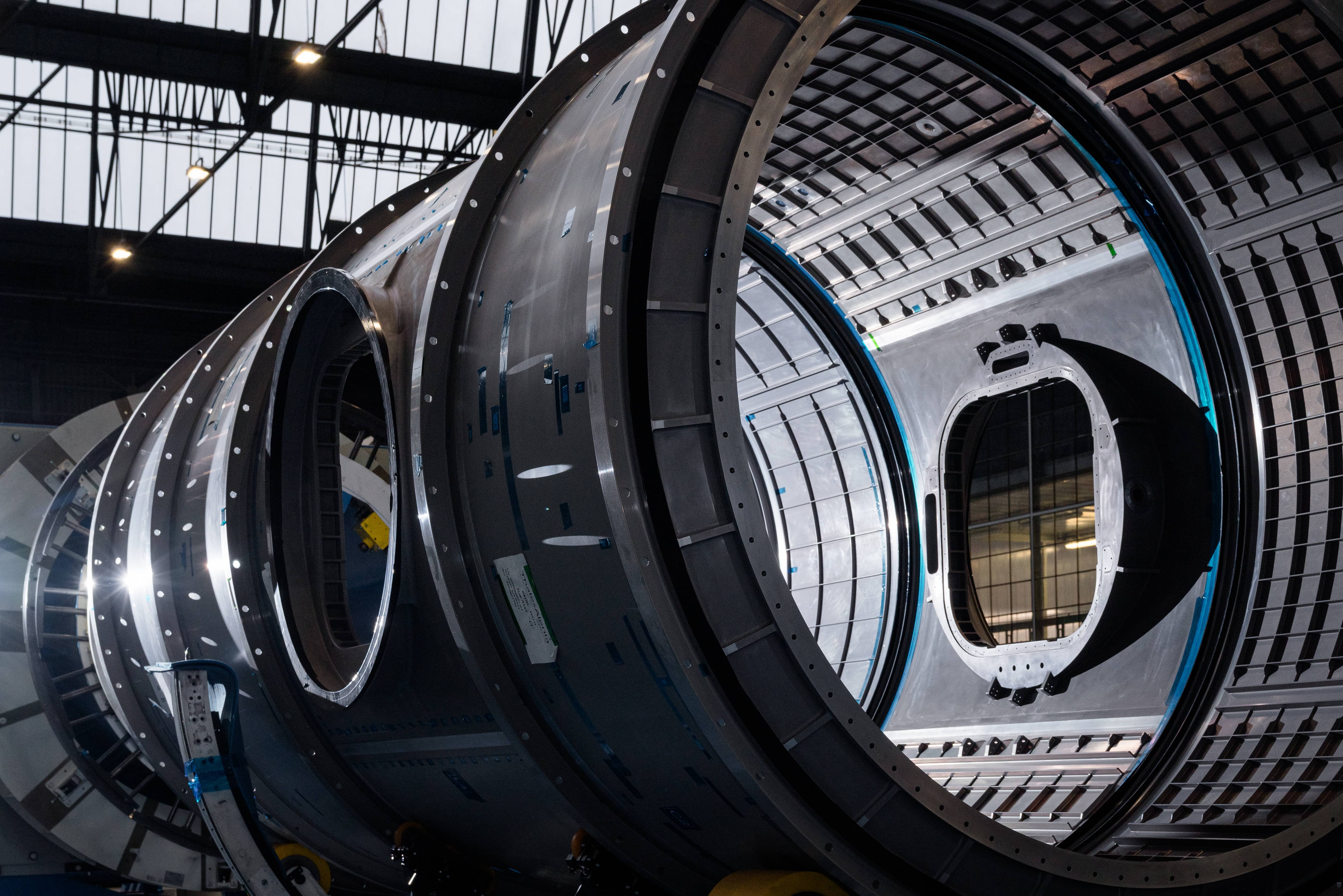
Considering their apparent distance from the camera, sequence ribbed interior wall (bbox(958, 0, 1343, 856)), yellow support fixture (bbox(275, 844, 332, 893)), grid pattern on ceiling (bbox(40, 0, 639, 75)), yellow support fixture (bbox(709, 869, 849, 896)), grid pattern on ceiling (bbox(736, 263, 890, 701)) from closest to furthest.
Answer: yellow support fixture (bbox(709, 869, 849, 896)), yellow support fixture (bbox(275, 844, 332, 893)), ribbed interior wall (bbox(958, 0, 1343, 856)), grid pattern on ceiling (bbox(736, 263, 890, 701)), grid pattern on ceiling (bbox(40, 0, 639, 75))

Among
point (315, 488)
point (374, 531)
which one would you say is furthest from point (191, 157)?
point (315, 488)

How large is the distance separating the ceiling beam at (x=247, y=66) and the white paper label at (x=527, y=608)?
57.6 feet

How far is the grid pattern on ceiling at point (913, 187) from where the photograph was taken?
326 inches

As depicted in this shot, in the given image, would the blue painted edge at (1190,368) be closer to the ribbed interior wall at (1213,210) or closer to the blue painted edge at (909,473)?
the ribbed interior wall at (1213,210)

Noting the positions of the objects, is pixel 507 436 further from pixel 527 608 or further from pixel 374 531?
pixel 374 531

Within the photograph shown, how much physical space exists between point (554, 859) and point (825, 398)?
6464 millimetres

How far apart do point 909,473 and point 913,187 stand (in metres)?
2.58

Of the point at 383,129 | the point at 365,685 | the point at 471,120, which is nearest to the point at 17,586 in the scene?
the point at 365,685

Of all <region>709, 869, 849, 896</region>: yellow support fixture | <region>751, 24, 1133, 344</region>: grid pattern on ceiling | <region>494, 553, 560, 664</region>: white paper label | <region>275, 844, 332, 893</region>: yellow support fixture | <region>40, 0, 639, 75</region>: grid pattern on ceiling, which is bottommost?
<region>275, 844, 332, 893</region>: yellow support fixture

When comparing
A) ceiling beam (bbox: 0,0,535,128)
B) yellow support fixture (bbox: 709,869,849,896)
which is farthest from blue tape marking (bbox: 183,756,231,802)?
ceiling beam (bbox: 0,0,535,128)

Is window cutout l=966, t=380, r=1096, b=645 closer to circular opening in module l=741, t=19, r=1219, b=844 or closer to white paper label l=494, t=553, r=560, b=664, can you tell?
circular opening in module l=741, t=19, r=1219, b=844

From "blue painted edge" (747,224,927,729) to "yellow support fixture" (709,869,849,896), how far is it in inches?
255

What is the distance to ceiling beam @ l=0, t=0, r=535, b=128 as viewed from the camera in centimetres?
1978

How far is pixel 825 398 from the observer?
35.5ft
